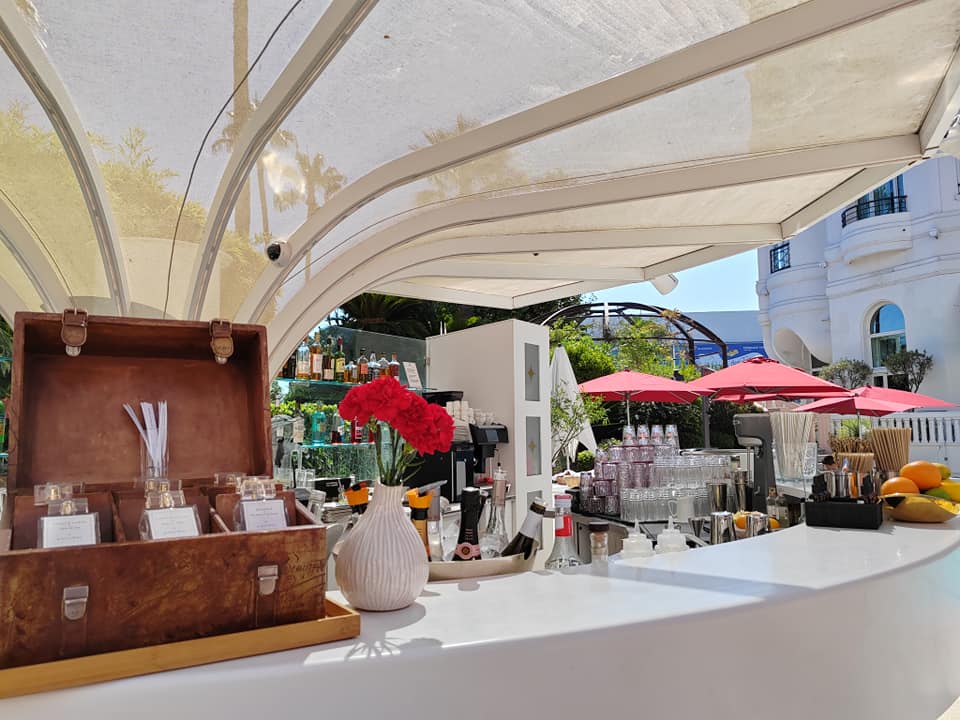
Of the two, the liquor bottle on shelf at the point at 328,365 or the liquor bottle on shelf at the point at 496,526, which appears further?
the liquor bottle on shelf at the point at 328,365

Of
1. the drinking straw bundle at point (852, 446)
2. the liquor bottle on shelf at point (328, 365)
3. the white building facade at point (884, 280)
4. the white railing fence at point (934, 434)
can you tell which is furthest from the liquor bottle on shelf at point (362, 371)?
the white building facade at point (884, 280)

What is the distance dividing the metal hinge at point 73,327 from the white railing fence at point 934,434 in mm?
15500

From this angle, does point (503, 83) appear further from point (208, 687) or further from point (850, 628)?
point (208, 687)

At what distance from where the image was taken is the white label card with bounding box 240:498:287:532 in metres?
1.36

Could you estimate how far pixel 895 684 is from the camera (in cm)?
170

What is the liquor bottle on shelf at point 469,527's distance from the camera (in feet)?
6.03

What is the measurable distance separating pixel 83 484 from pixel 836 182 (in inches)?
218

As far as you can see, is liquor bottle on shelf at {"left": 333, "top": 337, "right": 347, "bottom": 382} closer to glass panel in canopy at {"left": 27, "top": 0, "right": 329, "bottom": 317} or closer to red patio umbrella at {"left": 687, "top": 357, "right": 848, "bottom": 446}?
glass panel in canopy at {"left": 27, "top": 0, "right": 329, "bottom": 317}

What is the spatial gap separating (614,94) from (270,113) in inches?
70.1

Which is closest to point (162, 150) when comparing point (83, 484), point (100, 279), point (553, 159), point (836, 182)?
point (100, 279)

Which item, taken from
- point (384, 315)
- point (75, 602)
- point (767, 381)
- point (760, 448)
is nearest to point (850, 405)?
point (767, 381)

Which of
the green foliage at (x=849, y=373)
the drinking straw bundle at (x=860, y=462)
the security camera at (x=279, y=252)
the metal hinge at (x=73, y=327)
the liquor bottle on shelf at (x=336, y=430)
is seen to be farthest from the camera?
the green foliage at (x=849, y=373)

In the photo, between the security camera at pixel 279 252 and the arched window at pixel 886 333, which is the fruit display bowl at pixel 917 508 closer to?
the security camera at pixel 279 252

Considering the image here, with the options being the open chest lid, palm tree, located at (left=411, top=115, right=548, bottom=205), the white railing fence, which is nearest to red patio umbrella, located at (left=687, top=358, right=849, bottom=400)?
palm tree, located at (left=411, top=115, right=548, bottom=205)
